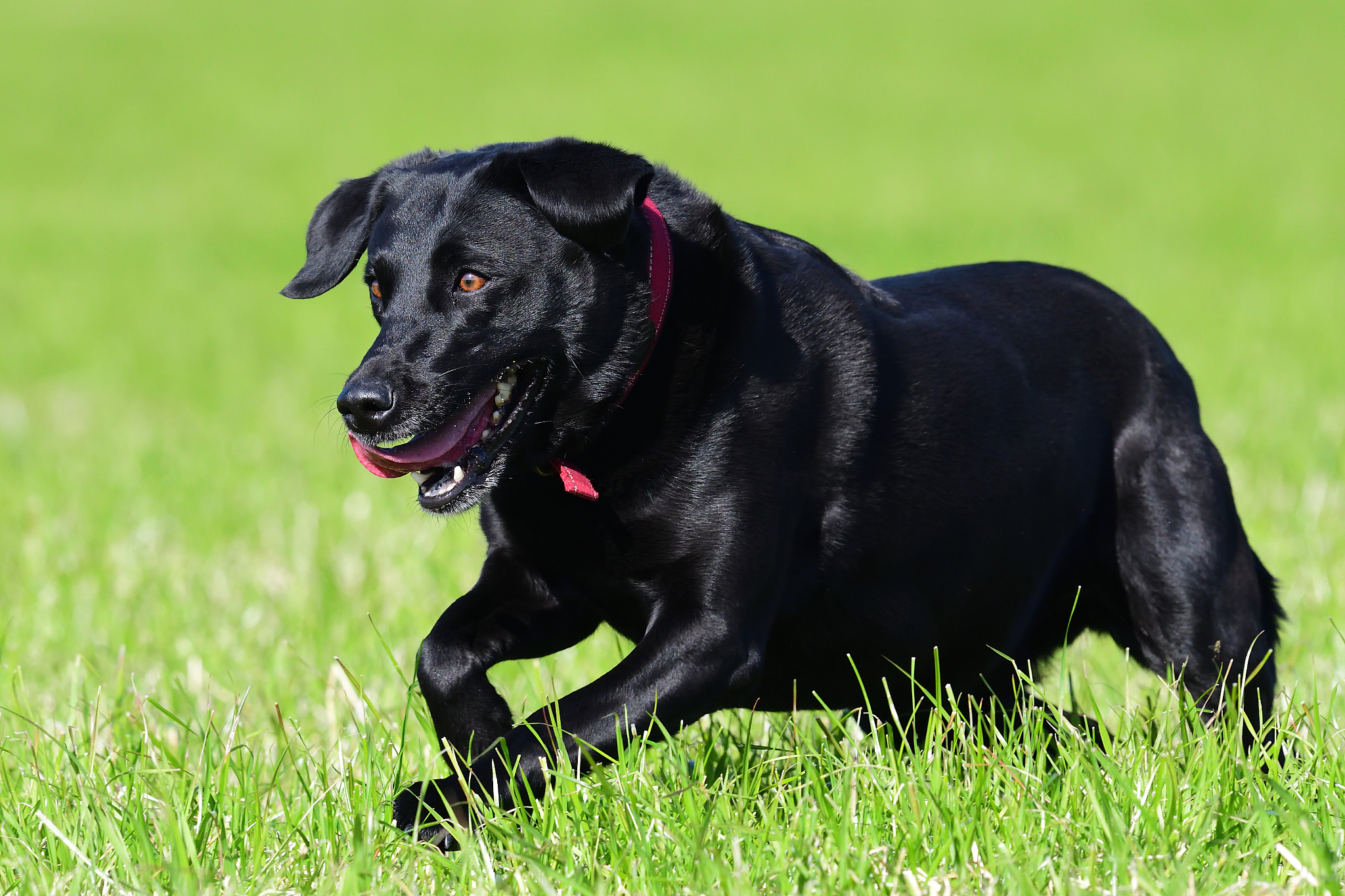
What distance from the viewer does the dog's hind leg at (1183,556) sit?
366cm

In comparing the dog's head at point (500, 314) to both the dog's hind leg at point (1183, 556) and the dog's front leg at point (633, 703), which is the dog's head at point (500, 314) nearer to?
the dog's front leg at point (633, 703)

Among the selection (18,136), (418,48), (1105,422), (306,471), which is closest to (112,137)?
(18,136)

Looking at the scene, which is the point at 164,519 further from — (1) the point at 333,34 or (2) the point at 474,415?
(1) the point at 333,34

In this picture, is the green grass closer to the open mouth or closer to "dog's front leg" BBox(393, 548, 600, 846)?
"dog's front leg" BBox(393, 548, 600, 846)

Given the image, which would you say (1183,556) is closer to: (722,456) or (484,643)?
(722,456)

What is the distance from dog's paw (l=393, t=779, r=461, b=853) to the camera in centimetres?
286

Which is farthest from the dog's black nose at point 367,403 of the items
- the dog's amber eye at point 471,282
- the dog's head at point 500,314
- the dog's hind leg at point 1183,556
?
the dog's hind leg at point 1183,556

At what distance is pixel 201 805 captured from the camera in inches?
113

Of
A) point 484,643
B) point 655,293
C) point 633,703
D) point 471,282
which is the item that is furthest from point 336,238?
point 633,703

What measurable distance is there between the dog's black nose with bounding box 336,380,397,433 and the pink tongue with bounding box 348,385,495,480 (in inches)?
2.4

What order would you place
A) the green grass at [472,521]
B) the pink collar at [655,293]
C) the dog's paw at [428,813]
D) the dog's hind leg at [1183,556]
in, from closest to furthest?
the green grass at [472,521], the dog's paw at [428,813], the pink collar at [655,293], the dog's hind leg at [1183,556]

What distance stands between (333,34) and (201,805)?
3441 cm

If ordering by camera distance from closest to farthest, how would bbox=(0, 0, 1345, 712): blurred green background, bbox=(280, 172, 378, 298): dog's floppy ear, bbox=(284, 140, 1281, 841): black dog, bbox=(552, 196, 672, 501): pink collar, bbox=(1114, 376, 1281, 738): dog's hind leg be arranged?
bbox=(284, 140, 1281, 841): black dog, bbox=(552, 196, 672, 501): pink collar, bbox=(280, 172, 378, 298): dog's floppy ear, bbox=(1114, 376, 1281, 738): dog's hind leg, bbox=(0, 0, 1345, 712): blurred green background

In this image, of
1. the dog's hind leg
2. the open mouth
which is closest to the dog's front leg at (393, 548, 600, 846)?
the open mouth
